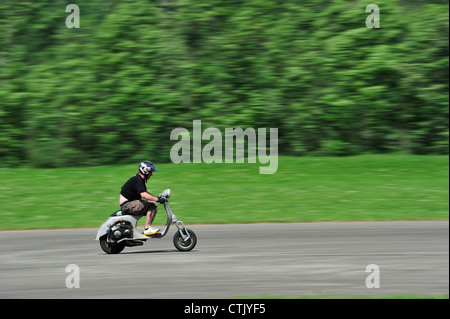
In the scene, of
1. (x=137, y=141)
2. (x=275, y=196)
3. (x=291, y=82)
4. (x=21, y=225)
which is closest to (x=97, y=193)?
(x=21, y=225)

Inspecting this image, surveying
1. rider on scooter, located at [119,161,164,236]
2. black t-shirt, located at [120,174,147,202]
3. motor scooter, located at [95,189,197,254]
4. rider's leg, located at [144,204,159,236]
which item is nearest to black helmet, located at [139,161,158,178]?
rider on scooter, located at [119,161,164,236]

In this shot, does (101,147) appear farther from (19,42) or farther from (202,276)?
(202,276)

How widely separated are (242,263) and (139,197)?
1.98 metres

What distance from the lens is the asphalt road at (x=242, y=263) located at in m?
8.94

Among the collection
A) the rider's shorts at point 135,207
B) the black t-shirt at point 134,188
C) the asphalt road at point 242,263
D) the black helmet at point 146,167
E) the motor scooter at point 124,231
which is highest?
the black helmet at point 146,167

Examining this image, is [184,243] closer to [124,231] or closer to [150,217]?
[150,217]

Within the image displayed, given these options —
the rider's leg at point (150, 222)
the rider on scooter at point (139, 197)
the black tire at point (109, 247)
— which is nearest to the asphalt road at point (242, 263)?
the black tire at point (109, 247)

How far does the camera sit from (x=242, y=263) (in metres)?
10.8

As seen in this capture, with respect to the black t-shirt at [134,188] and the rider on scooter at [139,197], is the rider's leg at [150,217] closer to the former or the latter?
the rider on scooter at [139,197]

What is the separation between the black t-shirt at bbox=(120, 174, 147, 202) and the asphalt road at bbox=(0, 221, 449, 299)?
1.00 m

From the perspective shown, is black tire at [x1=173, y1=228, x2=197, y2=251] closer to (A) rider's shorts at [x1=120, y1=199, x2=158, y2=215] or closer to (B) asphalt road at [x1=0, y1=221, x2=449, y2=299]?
(B) asphalt road at [x1=0, y1=221, x2=449, y2=299]

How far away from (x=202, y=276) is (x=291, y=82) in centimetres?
1806

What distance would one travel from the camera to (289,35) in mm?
27438

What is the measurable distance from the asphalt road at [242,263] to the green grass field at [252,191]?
187 centimetres
